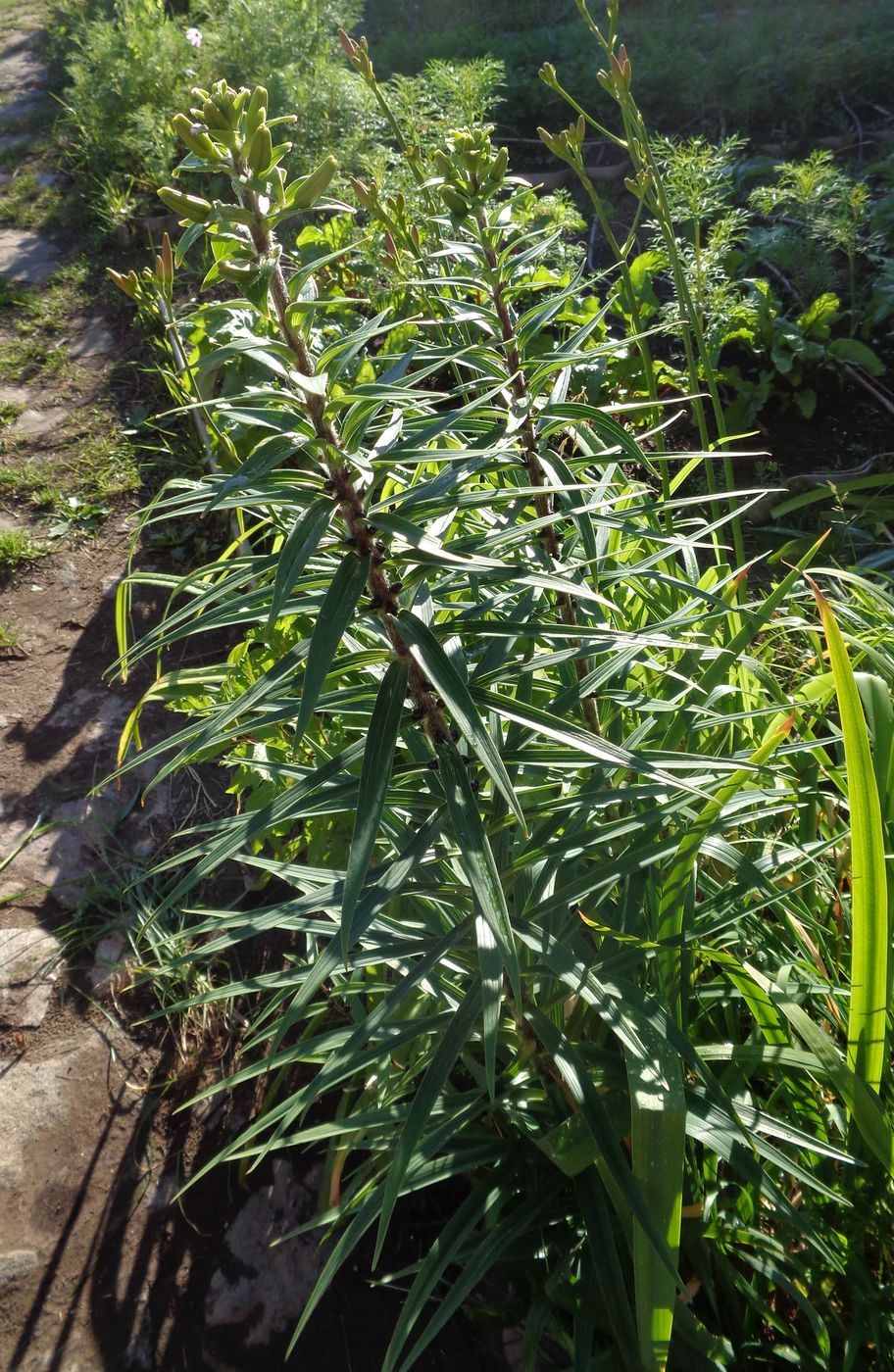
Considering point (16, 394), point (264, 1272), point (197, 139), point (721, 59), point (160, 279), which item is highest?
point (721, 59)

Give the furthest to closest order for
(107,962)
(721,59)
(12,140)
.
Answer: (12,140) → (721,59) → (107,962)

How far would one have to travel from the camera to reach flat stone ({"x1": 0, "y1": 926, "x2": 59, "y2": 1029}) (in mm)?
2070

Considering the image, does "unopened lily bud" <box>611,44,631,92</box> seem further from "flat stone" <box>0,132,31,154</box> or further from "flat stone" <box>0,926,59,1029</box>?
"flat stone" <box>0,132,31,154</box>

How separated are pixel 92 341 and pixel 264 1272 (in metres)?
3.80

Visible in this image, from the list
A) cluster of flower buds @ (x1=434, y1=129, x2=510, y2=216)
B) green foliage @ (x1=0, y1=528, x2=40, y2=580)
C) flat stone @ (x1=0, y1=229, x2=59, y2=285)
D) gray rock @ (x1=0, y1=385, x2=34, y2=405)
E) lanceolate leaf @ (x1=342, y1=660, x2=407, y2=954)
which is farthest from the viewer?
flat stone @ (x1=0, y1=229, x2=59, y2=285)

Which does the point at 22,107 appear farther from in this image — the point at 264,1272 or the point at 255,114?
the point at 264,1272

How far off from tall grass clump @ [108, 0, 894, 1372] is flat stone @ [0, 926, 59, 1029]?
83cm

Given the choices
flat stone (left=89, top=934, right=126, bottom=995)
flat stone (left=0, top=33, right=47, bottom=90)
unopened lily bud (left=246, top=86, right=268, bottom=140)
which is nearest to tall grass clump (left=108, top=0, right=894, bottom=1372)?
unopened lily bud (left=246, top=86, right=268, bottom=140)

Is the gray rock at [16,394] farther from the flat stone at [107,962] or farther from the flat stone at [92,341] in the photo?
the flat stone at [107,962]

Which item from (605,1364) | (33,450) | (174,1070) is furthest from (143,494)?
(605,1364)

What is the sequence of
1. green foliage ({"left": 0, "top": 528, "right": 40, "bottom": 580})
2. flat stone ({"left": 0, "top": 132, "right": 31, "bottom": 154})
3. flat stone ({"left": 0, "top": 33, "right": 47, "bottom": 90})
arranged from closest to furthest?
1. green foliage ({"left": 0, "top": 528, "right": 40, "bottom": 580})
2. flat stone ({"left": 0, "top": 132, "right": 31, "bottom": 154})
3. flat stone ({"left": 0, "top": 33, "right": 47, "bottom": 90})

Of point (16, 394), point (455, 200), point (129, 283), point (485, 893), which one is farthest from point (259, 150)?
point (16, 394)

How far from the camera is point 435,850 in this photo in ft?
3.87

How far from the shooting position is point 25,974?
2133 millimetres
